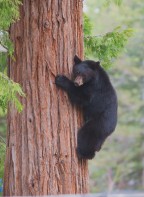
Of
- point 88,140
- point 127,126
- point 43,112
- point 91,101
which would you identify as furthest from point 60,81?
point 127,126

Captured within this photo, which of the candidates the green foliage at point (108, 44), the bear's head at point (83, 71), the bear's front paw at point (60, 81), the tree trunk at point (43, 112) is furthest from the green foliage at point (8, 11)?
the green foliage at point (108, 44)

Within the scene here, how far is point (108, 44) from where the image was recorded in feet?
17.7

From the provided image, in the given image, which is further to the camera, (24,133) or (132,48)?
(132,48)

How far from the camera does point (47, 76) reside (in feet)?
14.6

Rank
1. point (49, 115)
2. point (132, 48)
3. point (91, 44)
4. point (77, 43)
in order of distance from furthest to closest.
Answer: point (132, 48) → point (91, 44) → point (77, 43) → point (49, 115)

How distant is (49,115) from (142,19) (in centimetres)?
1467

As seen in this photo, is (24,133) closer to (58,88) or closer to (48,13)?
(58,88)

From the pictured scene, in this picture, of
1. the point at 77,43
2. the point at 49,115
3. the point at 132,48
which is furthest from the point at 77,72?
the point at 132,48

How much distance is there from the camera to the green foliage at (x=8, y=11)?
4145 mm

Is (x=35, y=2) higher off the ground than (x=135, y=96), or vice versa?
(x=135, y=96)

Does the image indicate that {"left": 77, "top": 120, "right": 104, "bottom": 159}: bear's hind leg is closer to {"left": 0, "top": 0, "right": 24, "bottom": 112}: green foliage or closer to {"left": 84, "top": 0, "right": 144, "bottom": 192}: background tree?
{"left": 0, "top": 0, "right": 24, "bottom": 112}: green foliage

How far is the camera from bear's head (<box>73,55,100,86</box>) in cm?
469

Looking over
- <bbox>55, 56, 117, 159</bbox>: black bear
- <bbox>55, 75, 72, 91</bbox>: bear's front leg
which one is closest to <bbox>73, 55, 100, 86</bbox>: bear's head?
<bbox>55, 56, 117, 159</bbox>: black bear

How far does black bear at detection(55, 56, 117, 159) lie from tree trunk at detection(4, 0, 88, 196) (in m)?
0.09
